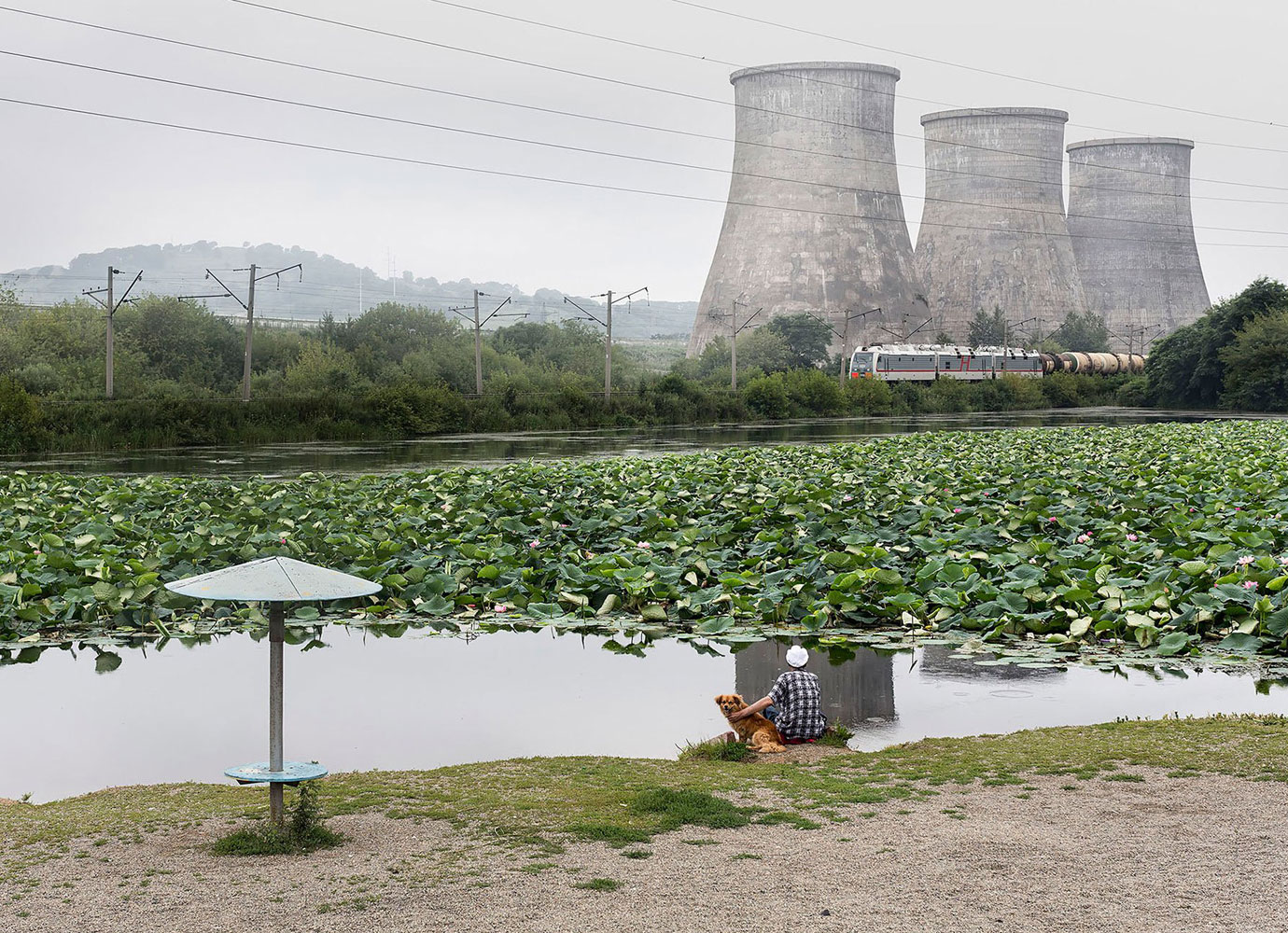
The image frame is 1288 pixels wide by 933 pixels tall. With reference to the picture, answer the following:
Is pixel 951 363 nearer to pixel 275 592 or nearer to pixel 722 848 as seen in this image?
pixel 722 848

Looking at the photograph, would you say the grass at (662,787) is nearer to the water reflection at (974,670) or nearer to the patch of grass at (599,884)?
the patch of grass at (599,884)

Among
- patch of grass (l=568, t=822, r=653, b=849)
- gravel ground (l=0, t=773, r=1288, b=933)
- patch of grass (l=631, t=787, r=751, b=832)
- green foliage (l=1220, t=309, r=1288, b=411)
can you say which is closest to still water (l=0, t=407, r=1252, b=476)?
green foliage (l=1220, t=309, r=1288, b=411)

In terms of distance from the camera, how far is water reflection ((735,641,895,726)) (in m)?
8.59

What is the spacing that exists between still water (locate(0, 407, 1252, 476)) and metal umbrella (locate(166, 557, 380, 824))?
1973cm

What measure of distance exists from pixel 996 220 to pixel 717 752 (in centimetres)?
8884

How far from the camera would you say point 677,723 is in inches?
334

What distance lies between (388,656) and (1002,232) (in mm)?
87718

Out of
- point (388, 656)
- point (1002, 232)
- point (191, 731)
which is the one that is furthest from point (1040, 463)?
point (1002, 232)

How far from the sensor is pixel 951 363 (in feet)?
237

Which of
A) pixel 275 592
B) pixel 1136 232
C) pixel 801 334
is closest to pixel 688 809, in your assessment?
pixel 275 592

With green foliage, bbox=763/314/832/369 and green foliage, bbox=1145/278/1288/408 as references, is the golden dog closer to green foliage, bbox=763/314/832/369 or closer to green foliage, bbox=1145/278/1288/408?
green foliage, bbox=1145/278/1288/408

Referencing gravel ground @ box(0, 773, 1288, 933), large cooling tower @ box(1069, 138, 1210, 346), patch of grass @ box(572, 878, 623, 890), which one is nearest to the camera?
gravel ground @ box(0, 773, 1288, 933)

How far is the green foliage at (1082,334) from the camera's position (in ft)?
309

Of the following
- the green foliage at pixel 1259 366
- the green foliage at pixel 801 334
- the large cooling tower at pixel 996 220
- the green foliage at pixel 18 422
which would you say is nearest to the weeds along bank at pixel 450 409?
the green foliage at pixel 18 422
